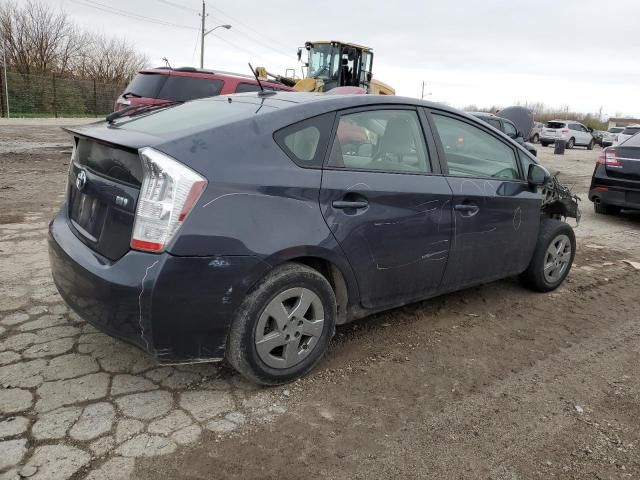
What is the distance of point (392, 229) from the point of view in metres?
3.09

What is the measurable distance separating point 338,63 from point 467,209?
14.0 metres

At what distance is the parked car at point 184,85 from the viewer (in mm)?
8742

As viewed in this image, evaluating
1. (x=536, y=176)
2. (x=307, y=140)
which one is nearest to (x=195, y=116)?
(x=307, y=140)

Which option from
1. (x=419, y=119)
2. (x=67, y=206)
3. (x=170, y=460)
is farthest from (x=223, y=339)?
(x=419, y=119)

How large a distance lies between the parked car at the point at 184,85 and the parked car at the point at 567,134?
2638 cm

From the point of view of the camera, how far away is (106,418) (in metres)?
2.48

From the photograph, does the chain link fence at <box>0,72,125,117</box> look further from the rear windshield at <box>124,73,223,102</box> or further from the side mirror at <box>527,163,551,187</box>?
the side mirror at <box>527,163,551,187</box>

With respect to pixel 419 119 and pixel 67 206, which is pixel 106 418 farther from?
pixel 419 119

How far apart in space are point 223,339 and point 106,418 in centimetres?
65

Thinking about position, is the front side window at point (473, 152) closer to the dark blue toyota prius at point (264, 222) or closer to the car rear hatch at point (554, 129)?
the dark blue toyota prius at point (264, 222)

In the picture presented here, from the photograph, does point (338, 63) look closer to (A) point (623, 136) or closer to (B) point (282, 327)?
(A) point (623, 136)

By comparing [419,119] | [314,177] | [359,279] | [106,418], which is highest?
[419,119]

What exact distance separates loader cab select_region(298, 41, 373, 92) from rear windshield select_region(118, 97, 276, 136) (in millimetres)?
13603

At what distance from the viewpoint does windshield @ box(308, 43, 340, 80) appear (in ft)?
54.3
